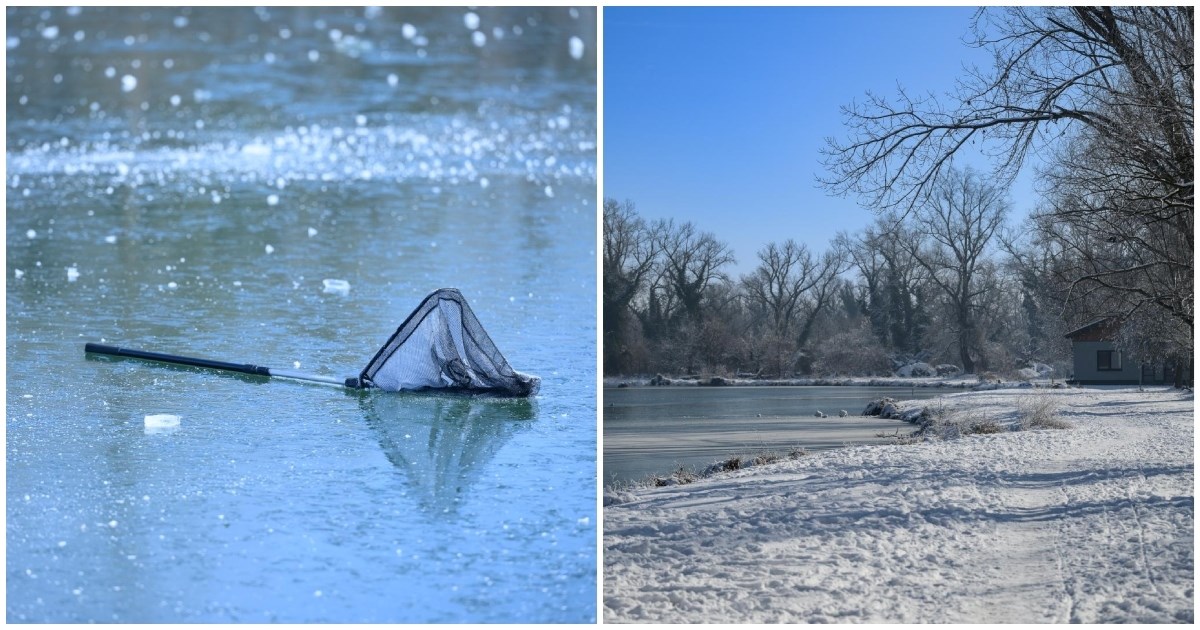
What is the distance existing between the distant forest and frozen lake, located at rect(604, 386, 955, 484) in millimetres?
99

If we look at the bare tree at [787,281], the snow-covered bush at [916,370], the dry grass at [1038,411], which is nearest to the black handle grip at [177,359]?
the bare tree at [787,281]

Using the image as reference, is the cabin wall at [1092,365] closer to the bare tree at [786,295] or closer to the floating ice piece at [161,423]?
the bare tree at [786,295]

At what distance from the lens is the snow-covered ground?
9.43 ft

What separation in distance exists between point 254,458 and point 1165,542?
2593 millimetres

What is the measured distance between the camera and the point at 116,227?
22.1 ft

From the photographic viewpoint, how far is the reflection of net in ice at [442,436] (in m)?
3.42

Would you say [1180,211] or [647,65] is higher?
[647,65]

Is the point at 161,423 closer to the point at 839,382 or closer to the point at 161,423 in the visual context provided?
the point at 161,423

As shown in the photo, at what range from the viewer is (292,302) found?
18.0ft

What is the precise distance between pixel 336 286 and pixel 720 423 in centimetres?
220

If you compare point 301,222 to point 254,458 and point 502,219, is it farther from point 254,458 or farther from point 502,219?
point 254,458

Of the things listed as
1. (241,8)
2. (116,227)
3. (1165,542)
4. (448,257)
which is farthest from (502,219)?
(241,8)

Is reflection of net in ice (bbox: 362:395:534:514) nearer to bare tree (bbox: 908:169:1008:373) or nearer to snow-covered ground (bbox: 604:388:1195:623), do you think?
snow-covered ground (bbox: 604:388:1195:623)

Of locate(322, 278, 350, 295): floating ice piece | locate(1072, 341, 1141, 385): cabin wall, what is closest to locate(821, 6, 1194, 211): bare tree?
locate(1072, 341, 1141, 385): cabin wall
